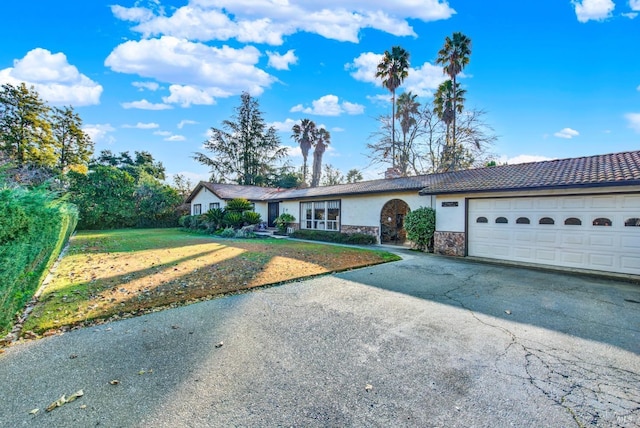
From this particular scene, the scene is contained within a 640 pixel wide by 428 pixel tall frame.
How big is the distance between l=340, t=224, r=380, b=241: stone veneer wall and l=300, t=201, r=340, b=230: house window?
0.62m

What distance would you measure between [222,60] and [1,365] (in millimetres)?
13595

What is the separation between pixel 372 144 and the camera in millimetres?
25281

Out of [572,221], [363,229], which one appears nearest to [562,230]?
[572,221]

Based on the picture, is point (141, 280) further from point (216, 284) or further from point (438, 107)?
point (438, 107)

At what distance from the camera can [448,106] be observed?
75.3ft

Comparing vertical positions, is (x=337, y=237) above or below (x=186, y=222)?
below

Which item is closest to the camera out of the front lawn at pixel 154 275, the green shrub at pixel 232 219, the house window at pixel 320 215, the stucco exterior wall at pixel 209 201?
the front lawn at pixel 154 275

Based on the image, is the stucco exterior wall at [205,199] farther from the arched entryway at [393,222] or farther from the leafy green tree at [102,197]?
the arched entryway at [393,222]

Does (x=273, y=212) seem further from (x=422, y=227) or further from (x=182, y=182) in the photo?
(x=182, y=182)

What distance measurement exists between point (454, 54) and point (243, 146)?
1021 inches

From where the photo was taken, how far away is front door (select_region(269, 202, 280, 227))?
2170cm

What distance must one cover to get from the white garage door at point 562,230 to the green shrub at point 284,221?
1168cm

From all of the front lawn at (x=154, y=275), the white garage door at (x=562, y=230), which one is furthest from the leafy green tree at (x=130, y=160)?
the white garage door at (x=562, y=230)

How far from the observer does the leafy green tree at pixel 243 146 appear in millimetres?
36750
